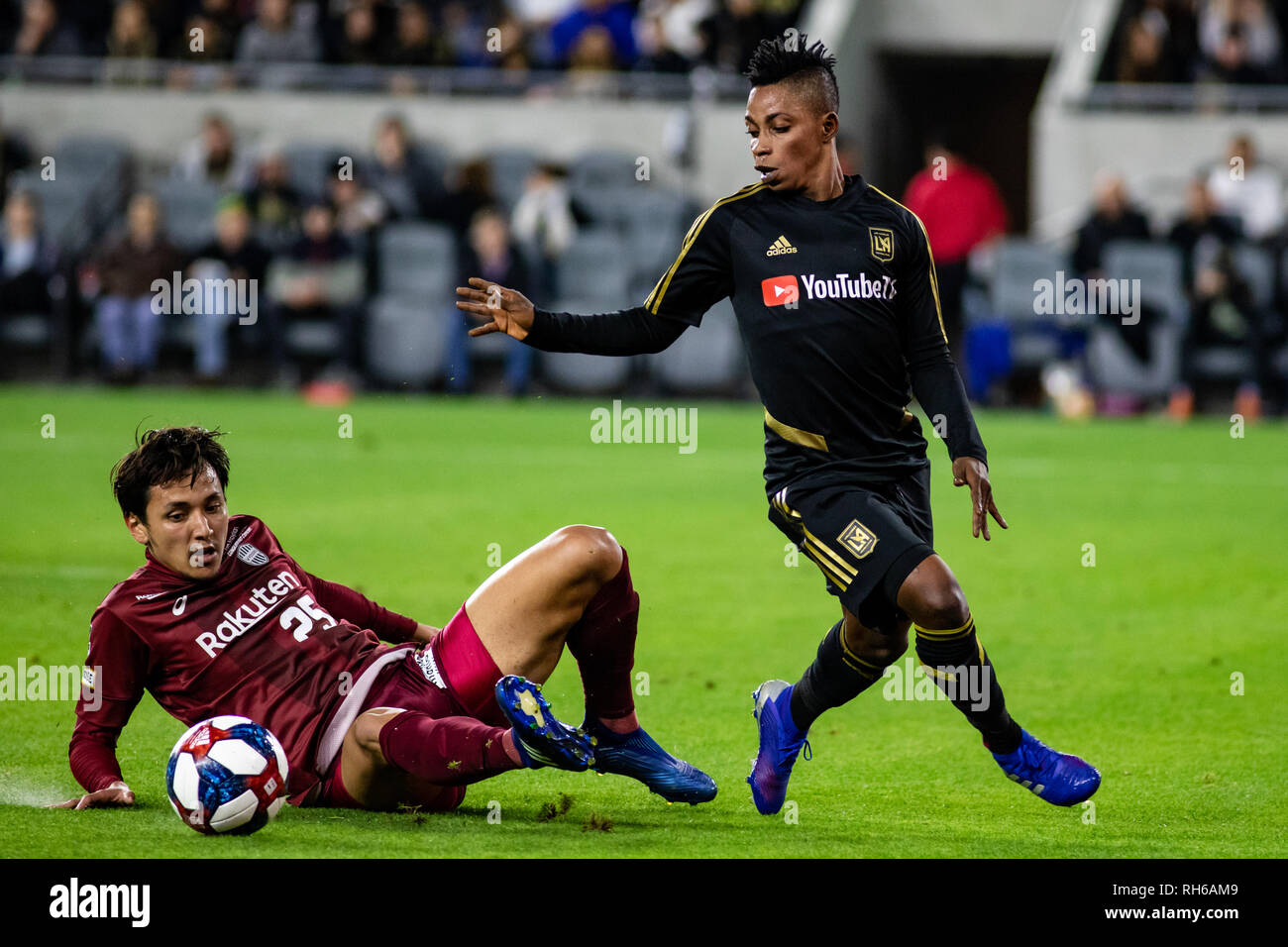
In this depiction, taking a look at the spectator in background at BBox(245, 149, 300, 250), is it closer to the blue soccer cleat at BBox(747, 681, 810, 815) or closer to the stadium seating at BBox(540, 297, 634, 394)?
the stadium seating at BBox(540, 297, 634, 394)

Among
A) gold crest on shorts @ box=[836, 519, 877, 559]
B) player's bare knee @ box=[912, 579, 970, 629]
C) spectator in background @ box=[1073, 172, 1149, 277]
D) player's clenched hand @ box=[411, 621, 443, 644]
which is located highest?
spectator in background @ box=[1073, 172, 1149, 277]

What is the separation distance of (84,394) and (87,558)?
30.0 feet

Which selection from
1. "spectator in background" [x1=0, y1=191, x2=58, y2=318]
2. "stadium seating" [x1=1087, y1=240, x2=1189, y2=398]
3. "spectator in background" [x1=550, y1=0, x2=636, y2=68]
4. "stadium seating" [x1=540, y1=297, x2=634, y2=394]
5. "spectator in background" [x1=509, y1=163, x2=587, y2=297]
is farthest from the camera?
"spectator in background" [x1=550, y1=0, x2=636, y2=68]

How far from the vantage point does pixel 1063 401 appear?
1711 cm

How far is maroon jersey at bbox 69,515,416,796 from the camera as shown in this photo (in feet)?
15.7

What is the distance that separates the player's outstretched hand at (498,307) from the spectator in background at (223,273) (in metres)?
14.0

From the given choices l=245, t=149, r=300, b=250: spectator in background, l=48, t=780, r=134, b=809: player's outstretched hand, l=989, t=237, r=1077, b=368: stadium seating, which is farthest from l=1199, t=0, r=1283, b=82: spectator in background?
l=48, t=780, r=134, b=809: player's outstretched hand

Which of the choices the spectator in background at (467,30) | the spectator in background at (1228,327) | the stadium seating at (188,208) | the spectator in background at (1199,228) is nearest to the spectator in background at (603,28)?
the spectator in background at (467,30)

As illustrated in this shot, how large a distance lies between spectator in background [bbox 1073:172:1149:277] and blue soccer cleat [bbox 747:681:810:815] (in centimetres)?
1302

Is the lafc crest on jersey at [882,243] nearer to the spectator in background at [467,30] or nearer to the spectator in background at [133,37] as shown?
the spectator in background at [467,30]

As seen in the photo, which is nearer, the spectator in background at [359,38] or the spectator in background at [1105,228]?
the spectator in background at [1105,228]

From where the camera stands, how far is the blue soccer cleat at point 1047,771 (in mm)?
4953

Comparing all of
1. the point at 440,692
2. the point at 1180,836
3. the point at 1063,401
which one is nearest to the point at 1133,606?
the point at 1180,836

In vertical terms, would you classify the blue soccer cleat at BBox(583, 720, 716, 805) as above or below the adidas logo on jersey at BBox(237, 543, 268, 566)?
below
